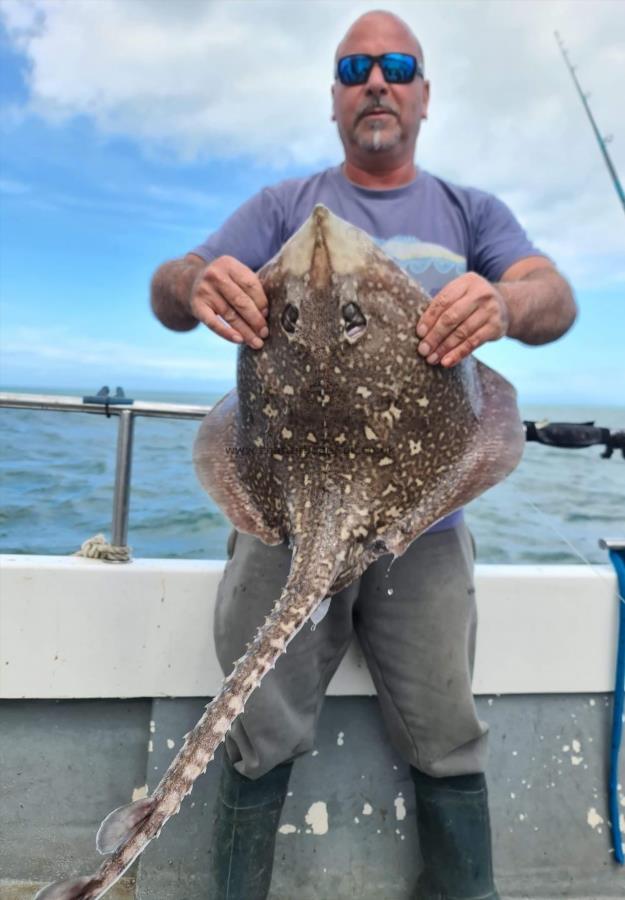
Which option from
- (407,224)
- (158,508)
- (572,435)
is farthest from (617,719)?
(158,508)

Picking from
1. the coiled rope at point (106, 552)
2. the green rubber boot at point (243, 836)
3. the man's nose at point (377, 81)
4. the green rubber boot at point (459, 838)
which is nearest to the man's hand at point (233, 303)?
the man's nose at point (377, 81)

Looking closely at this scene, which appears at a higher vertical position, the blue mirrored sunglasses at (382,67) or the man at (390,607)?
→ the blue mirrored sunglasses at (382,67)

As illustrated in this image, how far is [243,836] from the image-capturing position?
2.07 m

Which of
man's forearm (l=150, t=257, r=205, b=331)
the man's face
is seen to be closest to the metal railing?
man's forearm (l=150, t=257, r=205, b=331)

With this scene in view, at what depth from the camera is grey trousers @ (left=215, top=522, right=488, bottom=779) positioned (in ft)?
6.72

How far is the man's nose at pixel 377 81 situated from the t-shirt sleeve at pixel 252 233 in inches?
18.6

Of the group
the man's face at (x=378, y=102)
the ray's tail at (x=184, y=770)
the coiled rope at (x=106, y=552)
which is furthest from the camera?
the coiled rope at (x=106, y=552)

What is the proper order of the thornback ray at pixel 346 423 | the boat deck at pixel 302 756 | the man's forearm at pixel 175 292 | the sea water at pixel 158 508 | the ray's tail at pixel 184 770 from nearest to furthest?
the ray's tail at pixel 184 770, the thornback ray at pixel 346 423, the man's forearm at pixel 175 292, the boat deck at pixel 302 756, the sea water at pixel 158 508

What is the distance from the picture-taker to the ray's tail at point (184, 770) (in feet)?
3.67

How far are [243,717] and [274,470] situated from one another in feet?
2.74

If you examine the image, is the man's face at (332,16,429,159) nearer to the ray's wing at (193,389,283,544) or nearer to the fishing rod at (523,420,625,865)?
the ray's wing at (193,389,283,544)

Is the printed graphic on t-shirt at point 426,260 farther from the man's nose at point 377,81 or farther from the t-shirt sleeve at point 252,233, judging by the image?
the man's nose at point 377,81

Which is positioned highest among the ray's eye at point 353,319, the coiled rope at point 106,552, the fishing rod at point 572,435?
the ray's eye at point 353,319

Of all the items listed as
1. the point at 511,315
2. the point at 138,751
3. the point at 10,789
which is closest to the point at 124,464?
the point at 138,751
